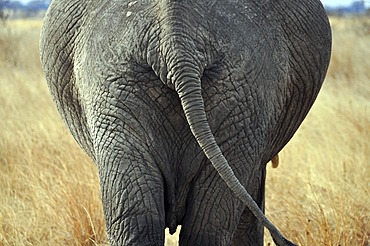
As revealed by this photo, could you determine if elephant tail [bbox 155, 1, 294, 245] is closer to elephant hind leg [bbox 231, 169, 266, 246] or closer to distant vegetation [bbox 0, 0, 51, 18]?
elephant hind leg [bbox 231, 169, 266, 246]

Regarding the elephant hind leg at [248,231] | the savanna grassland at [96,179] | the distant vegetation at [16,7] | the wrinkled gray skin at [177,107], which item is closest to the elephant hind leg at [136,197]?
the wrinkled gray skin at [177,107]

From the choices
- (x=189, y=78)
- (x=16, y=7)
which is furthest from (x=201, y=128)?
(x=16, y=7)

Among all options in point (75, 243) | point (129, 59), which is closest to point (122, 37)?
point (129, 59)

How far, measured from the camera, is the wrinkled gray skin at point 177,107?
2562 mm

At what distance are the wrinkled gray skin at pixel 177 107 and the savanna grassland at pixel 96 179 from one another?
1471 mm

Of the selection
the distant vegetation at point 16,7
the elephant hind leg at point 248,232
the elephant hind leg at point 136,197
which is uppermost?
the distant vegetation at point 16,7

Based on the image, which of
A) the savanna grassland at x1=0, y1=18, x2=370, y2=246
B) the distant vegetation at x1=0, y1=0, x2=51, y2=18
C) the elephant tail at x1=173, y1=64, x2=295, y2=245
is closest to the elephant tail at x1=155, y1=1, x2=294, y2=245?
the elephant tail at x1=173, y1=64, x2=295, y2=245

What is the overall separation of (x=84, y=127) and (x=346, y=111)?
15.6 ft

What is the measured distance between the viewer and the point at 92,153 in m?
3.07

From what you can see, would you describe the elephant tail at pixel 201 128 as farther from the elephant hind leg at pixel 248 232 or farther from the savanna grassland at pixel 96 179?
the savanna grassland at pixel 96 179

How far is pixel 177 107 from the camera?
2639 millimetres

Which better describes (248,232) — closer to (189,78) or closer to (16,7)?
(189,78)

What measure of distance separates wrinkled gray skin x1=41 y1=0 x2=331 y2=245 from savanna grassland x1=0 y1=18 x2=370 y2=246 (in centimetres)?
147

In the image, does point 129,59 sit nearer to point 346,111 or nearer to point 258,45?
point 258,45
